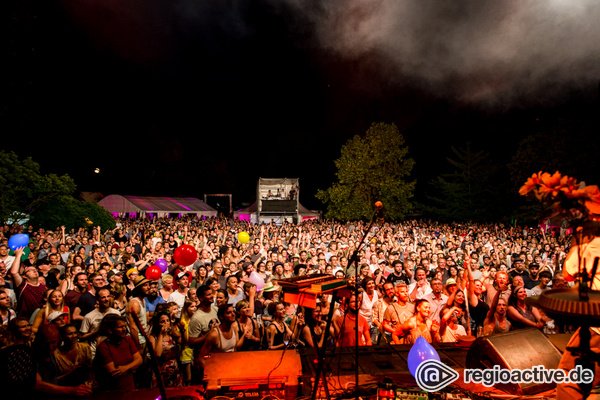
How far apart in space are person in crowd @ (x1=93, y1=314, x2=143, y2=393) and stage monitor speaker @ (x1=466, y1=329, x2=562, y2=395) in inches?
119

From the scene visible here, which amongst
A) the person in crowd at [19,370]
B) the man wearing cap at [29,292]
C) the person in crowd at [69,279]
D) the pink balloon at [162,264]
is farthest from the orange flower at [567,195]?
the pink balloon at [162,264]

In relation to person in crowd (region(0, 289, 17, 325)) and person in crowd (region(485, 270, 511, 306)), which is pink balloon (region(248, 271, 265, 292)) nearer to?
person in crowd (region(0, 289, 17, 325))

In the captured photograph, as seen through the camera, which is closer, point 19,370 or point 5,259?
point 19,370

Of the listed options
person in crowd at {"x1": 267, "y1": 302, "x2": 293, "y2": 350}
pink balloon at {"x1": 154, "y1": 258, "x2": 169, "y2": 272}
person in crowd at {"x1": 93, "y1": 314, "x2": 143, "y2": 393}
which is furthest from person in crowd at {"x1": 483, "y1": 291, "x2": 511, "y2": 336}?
pink balloon at {"x1": 154, "y1": 258, "x2": 169, "y2": 272}

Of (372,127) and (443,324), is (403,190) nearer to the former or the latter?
(372,127)

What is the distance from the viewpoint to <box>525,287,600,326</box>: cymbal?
1.81 m

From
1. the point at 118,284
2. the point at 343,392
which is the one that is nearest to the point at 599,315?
the point at 343,392

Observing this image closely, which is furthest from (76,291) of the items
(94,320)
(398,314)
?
(398,314)

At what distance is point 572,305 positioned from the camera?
1.85m

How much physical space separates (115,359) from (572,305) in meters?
3.60

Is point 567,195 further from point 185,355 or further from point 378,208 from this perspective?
point 185,355

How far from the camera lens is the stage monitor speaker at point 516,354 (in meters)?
2.66

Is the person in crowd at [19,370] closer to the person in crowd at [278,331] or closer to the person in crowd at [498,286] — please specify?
the person in crowd at [278,331]

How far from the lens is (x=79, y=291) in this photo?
533cm
